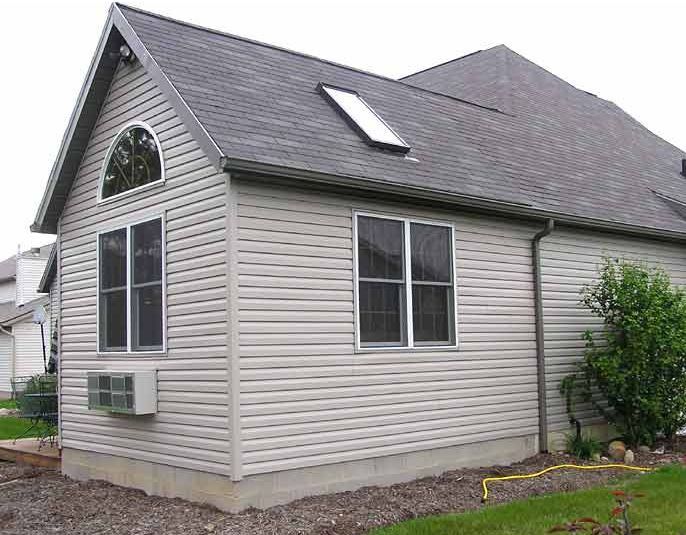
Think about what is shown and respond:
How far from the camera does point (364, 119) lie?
34.3 ft

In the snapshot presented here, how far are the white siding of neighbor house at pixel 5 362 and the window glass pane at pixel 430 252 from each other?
89.0 ft

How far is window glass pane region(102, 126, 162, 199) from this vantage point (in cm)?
951

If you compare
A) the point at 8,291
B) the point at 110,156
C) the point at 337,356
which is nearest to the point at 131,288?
the point at 110,156

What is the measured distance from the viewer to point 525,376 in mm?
10938

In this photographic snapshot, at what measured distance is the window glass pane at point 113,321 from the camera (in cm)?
977

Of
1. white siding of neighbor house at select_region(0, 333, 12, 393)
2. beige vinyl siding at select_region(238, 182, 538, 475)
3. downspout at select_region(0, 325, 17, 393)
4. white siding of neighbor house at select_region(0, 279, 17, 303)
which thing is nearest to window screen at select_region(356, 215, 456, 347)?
beige vinyl siding at select_region(238, 182, 538, 475)

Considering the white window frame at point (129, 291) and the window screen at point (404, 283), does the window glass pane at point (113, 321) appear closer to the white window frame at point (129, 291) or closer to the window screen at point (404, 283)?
the white window frame at point (129, 291)

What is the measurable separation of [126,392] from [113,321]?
1.26 m

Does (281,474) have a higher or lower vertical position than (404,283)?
lower

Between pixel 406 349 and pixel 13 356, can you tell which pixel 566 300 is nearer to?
pixel 406 349

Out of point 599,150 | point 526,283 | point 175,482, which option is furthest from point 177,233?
point 599,150

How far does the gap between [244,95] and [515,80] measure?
9479 millimetres

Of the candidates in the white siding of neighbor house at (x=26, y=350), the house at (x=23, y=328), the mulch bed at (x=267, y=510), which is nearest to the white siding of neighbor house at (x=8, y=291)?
the house at (x=23, y=328)

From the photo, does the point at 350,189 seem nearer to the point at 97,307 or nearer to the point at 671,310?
the point at 97,307
